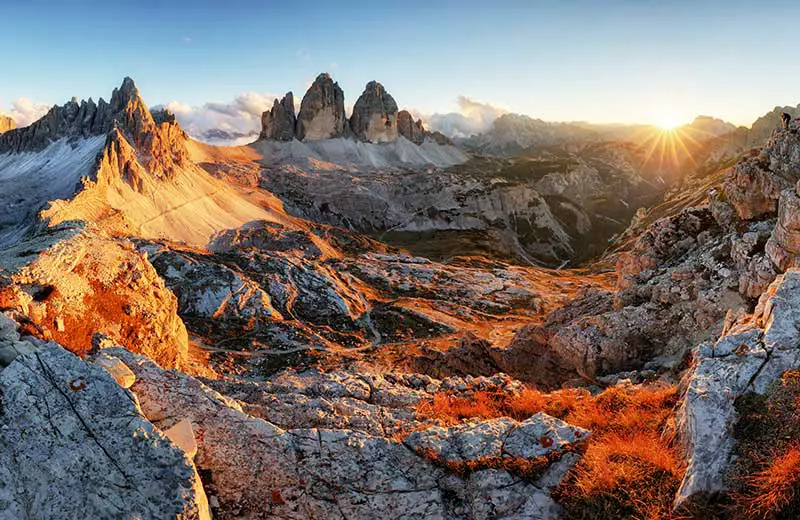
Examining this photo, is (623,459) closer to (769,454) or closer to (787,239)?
(769,454)

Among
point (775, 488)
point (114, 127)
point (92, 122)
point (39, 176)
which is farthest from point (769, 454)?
point (92, 122)

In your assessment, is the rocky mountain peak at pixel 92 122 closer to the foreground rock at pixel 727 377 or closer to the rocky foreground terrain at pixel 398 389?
the rocky foreground terrain at pixel 398 389

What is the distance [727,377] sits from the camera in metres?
10.5

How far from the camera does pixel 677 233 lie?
139 ft

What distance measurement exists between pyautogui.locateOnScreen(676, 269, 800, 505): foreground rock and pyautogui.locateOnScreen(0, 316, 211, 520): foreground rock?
8.75 m

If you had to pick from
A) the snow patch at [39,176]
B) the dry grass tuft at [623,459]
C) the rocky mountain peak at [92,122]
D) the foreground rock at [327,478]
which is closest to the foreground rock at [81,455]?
the foreground rock at [327,478]

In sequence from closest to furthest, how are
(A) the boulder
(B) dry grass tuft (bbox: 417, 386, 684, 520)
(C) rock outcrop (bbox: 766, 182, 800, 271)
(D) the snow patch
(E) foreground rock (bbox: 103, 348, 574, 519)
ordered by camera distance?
(B) dry grass tuft (bbox: 417, 386, 684, 520), (E) foreground rock (bbox: 103, 348, 574, 519), (A) the boulder, (C) rock outcrop (bbox: 766, 182, 800, 271), (D) the snow patch

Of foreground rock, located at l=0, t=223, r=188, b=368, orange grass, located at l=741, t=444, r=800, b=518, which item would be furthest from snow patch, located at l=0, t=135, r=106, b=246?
orange grass, located at l=741, t=444, r=800, b=518

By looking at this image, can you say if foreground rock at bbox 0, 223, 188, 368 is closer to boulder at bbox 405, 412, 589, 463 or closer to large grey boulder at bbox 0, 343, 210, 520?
large grey boulder at bbox 0, 343, 210, 520

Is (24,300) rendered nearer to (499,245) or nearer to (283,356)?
(283,356)

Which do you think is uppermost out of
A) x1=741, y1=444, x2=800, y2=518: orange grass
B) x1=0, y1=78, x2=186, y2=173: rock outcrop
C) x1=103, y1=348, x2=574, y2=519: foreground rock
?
x1=0, y1=78, x2=186, y2=173: rock outcrop

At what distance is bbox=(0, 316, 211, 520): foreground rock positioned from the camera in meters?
7.37

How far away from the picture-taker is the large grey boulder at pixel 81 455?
24.2 ft

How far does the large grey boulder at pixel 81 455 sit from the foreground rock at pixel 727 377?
881cm
